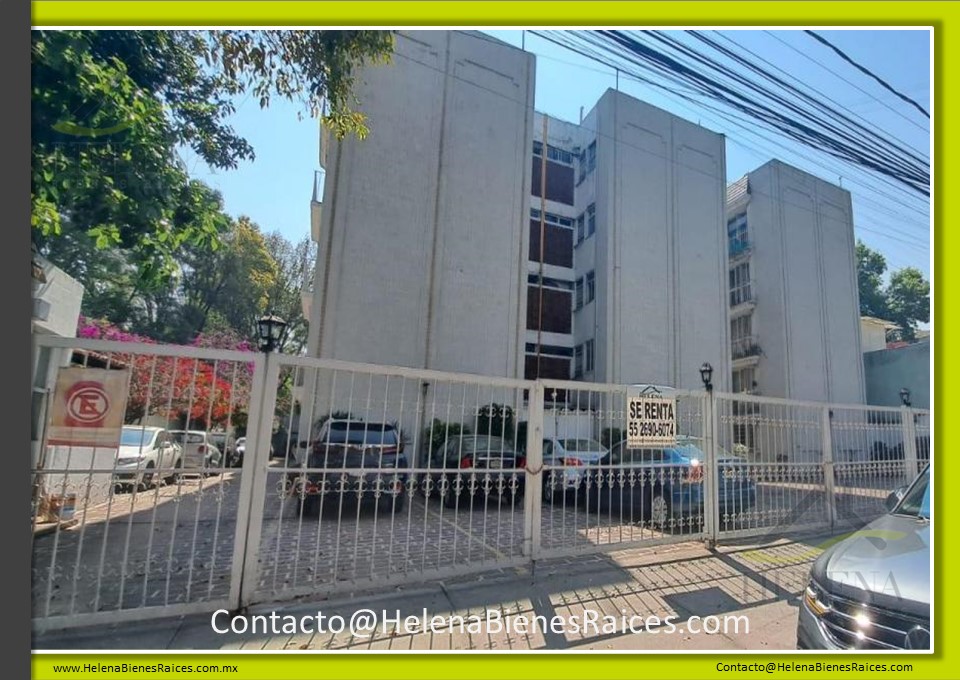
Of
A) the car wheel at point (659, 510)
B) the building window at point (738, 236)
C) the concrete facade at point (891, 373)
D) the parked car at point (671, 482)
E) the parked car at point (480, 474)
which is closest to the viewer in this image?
the parked car at point (480, 474)

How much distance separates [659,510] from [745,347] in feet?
58.8

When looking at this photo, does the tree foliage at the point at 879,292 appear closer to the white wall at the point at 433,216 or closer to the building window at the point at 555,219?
the building window at the point at 555,219

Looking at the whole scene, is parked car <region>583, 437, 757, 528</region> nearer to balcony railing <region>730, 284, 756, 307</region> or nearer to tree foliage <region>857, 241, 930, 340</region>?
balcony railing <region>730, 284, 756, 307</region>

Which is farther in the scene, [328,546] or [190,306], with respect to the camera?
[190,306]

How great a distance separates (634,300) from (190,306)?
20.6 m

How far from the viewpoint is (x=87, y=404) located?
11.0ft

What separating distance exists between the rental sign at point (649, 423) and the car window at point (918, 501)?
6.46ft

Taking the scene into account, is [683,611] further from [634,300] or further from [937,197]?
[634,300]

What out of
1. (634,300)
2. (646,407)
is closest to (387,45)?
(646,407)

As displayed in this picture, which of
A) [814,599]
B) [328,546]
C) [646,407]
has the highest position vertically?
[646,407]

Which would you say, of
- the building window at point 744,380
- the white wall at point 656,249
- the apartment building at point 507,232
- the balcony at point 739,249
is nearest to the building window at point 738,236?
the balcony at point 739,249

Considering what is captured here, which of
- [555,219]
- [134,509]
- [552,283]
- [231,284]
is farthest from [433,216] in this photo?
[231,284]

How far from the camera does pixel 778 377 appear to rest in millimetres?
19062

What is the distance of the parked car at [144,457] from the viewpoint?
3.28 metres
